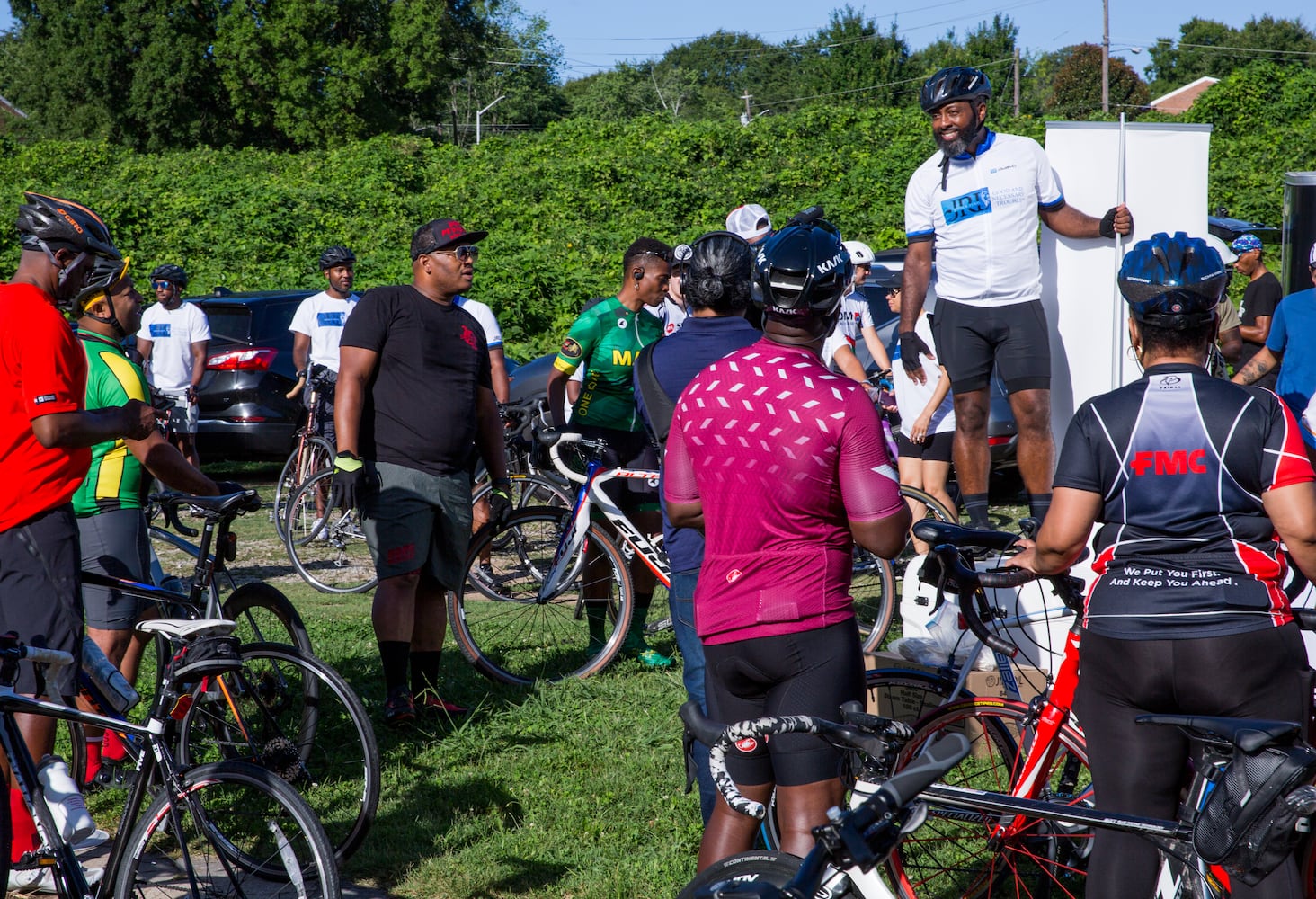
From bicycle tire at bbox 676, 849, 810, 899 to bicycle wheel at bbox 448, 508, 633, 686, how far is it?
3.97 meters

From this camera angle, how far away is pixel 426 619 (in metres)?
6.06

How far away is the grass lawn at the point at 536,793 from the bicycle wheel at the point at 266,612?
2.39ft

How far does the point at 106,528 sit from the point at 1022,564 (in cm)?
357

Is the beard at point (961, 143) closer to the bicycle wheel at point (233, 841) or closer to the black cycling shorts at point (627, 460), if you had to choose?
the black cycling shorts at point (627, 460)

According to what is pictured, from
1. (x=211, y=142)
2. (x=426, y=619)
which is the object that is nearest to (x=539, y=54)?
(x=211, y=142)

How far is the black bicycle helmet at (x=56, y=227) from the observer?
388 centimetres

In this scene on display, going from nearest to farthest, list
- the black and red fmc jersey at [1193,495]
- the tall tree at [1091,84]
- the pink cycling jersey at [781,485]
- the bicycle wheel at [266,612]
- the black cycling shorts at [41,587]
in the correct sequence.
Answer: the black and red fmc jersey at [1193,495] < the pink cycling jersey at [781,485] < the black cycling shorts at [41,587] < the bicycle wheel at [266,612] < the tall tree at [1091,84]

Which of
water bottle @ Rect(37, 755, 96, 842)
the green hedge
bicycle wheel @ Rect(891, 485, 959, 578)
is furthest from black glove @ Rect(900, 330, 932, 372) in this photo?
the green hedge

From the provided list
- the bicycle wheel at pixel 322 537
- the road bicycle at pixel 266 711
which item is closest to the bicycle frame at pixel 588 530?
the road bicycle at pixel 266 711

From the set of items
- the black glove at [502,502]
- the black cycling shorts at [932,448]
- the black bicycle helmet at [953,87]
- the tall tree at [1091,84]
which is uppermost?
the tall tree at [1091,84]

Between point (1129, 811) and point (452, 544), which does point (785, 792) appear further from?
point (452, 544)

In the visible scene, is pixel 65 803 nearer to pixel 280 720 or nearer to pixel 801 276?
pixel 280 720

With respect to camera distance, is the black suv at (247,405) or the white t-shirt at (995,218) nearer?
the white t-shirt at (995,218)

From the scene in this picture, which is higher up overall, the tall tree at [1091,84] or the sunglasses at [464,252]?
the tall tree at [1091,84]
